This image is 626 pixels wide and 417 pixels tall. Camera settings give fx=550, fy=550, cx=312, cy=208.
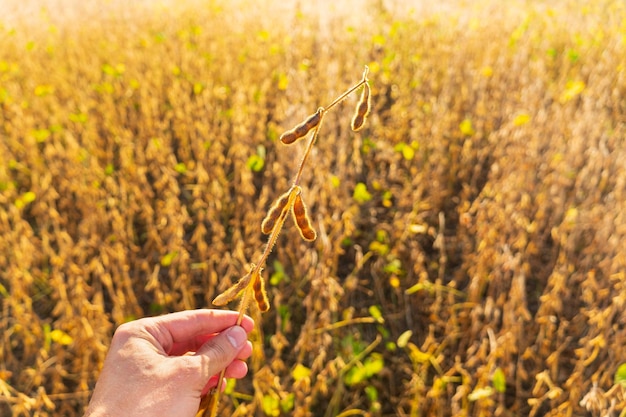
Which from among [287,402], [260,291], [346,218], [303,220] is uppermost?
[303,220]

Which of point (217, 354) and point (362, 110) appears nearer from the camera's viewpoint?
point (362, 110)

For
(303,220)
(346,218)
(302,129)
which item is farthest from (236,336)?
(346,218)

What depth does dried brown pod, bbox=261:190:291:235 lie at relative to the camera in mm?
733

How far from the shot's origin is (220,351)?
3.23 ft

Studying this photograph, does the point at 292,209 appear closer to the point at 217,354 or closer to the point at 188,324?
the point at 217,354

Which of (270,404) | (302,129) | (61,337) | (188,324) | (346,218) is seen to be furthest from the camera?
(346,218)

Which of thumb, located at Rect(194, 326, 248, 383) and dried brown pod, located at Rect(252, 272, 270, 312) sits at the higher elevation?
dried brown pod, located at Rect(252, 272, 270, 312)

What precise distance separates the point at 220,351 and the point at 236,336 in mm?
42

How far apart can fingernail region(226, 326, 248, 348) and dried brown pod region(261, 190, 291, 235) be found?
312 mm

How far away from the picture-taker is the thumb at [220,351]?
967mm

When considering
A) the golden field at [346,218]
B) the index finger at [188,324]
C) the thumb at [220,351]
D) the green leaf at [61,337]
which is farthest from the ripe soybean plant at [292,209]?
the green leaf at [61,337]

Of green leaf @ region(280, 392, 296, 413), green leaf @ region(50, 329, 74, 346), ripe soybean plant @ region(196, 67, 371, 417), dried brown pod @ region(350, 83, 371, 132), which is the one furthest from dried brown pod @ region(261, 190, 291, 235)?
green leaf @ region(50, 329, 74, 346)

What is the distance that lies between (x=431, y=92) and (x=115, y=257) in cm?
195

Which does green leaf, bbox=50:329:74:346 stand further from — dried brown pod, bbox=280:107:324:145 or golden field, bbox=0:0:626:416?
dried brown pod, bbox=280:107:324:145
